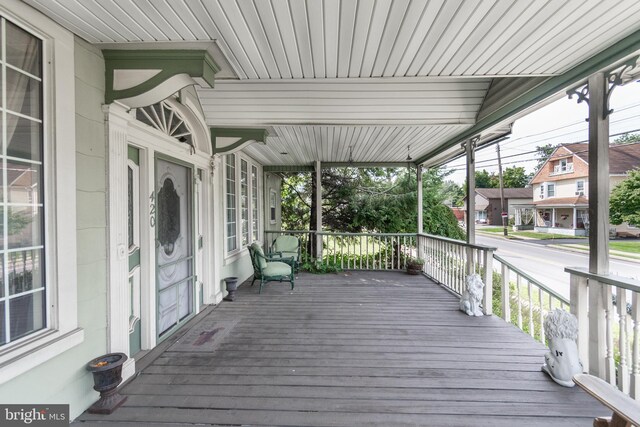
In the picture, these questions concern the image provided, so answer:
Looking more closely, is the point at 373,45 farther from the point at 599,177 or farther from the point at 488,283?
the point at 488,283

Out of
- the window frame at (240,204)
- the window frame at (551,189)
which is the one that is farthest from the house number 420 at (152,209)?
the window frame at (551,189)

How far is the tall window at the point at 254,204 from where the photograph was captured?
585 cm

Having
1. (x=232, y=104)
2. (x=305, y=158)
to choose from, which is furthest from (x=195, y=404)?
(x=305, y=158)

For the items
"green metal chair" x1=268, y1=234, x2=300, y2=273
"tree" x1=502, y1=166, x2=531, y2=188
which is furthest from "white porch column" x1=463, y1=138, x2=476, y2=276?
"tree" x1=502, y1=166, x2=531, y2=188

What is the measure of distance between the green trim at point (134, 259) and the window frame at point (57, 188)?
612 millimetres

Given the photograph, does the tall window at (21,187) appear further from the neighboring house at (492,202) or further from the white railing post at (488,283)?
the neighboring house at (492,202)

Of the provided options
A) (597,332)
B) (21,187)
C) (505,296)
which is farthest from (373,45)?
(505,296)

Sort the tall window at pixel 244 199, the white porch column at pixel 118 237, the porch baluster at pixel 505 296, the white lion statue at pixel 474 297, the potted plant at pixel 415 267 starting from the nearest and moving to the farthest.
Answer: the white porch column at pixel 118 237 → the porch baluster at pixel 505 296 → the white lion statue at pixel 474 297 → the tall window at pixel 244 199 → the potted plant at pixel 415 267

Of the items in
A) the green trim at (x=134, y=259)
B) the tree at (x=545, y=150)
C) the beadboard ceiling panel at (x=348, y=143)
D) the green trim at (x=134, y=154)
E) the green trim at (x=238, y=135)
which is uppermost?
the tree at (x=545, y=150)

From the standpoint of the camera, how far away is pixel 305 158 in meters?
5.92

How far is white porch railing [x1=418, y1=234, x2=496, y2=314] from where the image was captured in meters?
3.42

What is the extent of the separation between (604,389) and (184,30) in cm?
306

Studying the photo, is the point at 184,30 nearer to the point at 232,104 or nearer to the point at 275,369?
the point at 232,104

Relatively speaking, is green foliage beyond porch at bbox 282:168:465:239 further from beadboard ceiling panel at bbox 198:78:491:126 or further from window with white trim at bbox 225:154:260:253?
beadboard ceiling panel at bbox 198:78:491:126
